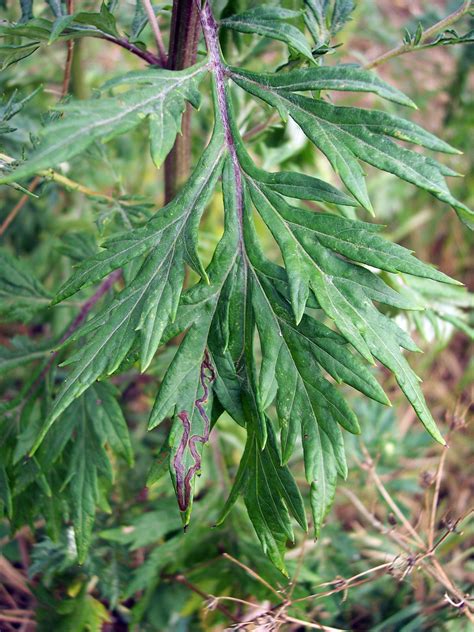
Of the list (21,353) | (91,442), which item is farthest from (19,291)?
(91,442)

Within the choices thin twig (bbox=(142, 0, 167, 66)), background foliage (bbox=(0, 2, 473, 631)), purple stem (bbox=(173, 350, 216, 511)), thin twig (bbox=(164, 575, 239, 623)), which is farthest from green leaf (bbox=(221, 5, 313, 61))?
thin twig (bbox=(164, 575, 239, 623))

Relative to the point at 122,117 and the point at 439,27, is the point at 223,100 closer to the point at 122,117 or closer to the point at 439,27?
the point at 122,117

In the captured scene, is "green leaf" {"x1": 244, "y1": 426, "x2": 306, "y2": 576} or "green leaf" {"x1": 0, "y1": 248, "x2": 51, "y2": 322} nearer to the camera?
"green leaf" {"x1": 244, "y1": 426, "x2": 306, "y2": 576}

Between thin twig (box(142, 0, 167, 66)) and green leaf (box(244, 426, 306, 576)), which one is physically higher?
thin twig (box(142, 0, 167, 66))

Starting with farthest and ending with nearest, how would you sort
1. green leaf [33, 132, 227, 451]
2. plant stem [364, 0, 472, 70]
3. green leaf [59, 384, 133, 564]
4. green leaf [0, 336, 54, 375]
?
green leaf [0, 336, 54, 375] < green leaf [59, 384, 133, 564] < plant stem [364, 0, 472, 70] < green leaf [33, 132, 227, 451]

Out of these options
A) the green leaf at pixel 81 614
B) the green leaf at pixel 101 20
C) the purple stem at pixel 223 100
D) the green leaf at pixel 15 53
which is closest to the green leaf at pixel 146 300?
the purple stem at pixel 223 100

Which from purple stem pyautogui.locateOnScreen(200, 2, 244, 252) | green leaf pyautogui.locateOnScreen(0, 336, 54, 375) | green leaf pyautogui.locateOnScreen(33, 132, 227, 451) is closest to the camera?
green leaf pyautogui.locateOnScreen(33, 132, 227, 451)

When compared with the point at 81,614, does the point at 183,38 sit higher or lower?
higher

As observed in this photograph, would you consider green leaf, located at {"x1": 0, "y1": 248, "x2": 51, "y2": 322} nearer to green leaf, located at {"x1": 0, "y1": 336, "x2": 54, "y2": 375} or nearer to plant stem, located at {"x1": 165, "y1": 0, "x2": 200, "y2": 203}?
green leaf, located at {"x1": 0, "y1": 336, "x2": 54, "y2": 375}
